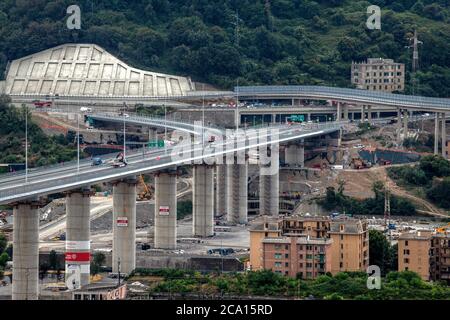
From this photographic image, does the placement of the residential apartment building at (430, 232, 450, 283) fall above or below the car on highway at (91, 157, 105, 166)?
below

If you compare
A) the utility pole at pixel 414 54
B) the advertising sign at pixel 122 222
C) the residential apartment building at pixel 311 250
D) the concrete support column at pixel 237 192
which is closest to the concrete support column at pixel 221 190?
the concrete support column at pixel 237 192

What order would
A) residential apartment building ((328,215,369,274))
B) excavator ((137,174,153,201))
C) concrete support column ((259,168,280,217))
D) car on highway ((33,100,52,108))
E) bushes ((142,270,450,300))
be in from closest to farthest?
bushes ((142,270,450,300)) → residential apartment building ((328,215,369,274)) → excavator ((137,174,153,201)) → concrete support column ((259,168,280,217)) → car on highway ((33,100,52,108))

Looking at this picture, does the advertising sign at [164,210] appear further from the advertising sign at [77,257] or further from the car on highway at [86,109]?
the car on highway at [86,109]

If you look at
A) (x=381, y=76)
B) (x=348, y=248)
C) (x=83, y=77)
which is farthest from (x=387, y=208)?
(x=83, y=77)

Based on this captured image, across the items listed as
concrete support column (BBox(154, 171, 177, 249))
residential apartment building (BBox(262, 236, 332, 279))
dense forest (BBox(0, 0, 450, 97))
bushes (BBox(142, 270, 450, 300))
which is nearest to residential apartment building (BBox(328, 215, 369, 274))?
residential apartment building (BBox(262, 236, 332, 279))

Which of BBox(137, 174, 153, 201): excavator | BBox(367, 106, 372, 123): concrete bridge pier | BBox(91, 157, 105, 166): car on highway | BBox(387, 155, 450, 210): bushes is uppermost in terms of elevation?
BBox(367, 106, 372, 123): concrete bridge pier

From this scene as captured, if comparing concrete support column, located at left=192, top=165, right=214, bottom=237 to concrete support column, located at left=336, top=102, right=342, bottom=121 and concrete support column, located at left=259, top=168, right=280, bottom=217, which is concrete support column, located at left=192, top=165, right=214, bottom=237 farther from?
concrete support column, located at left=336, top=102, right=342, bottom=121

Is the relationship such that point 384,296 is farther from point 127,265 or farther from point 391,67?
point 391,67
